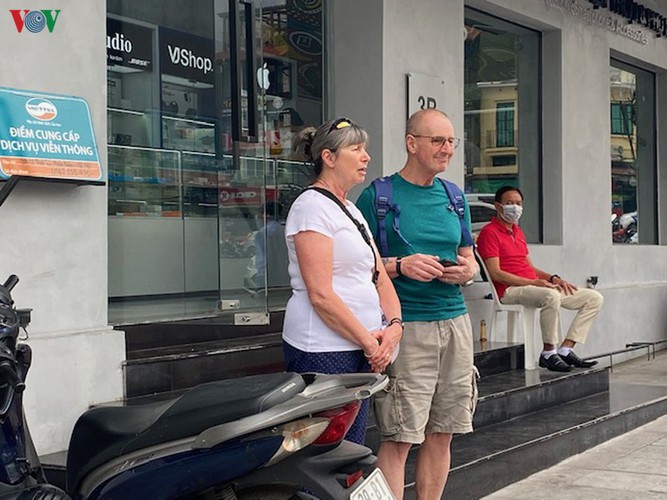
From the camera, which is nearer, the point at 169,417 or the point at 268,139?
the point at 169,417

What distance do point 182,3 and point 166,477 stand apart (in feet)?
15.7

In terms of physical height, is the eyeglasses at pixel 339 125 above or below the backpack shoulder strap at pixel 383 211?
above

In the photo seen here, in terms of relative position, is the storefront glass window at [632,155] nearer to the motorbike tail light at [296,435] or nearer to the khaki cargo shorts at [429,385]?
the khaki cargo shorts at [429,385]

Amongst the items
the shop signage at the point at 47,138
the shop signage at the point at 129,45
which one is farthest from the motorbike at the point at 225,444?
the shop signage at the point at 129,45

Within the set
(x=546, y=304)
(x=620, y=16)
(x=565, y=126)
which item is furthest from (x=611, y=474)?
(x=620, y=16)

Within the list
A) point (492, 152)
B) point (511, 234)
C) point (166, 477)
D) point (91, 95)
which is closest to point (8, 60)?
point (91, 95)

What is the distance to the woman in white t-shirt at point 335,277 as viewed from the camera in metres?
3.97

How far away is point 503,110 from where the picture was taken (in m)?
10.9

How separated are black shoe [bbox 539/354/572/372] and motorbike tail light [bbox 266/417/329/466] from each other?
19.1 feet

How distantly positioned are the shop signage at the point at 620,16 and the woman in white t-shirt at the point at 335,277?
24.1ft

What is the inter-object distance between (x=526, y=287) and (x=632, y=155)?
5.34 meters

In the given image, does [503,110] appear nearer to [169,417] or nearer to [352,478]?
[352,478]

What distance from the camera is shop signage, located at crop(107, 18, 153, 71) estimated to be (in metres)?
6.74

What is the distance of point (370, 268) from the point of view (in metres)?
4.18
